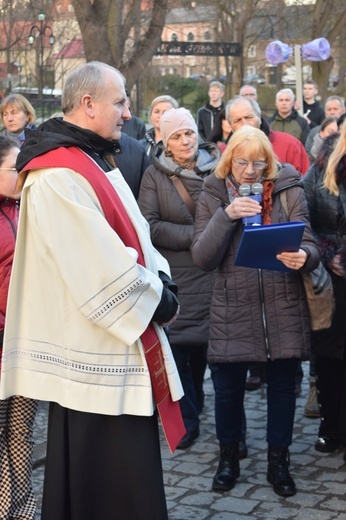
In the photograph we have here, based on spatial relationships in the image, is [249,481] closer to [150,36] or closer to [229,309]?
[229,309]

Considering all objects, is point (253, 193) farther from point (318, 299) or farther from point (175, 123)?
point (175, 123)

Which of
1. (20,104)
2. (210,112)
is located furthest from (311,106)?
(20,104)

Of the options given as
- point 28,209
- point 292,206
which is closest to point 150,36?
point 292,206

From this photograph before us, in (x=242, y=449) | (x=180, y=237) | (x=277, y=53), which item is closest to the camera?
(x=242, y=449)

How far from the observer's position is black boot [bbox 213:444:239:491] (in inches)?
207

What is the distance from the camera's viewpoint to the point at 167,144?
20.2 feet

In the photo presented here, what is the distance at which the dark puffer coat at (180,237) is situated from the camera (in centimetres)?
603

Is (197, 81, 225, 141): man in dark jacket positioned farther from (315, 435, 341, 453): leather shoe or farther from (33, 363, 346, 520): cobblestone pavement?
(315, 435, 341, 453): leather shoe

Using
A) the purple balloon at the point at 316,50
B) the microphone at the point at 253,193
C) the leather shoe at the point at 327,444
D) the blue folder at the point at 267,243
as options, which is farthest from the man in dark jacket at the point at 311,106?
the blue folder at the point at 267,243

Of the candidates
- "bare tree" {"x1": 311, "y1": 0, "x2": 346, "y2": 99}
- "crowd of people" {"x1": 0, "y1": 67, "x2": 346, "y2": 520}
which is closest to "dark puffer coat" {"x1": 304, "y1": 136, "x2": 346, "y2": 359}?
"crowd of people" {"x1": 0, "y1": 67, "x2": 346, "y2": 520}

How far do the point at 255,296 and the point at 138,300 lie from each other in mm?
1698

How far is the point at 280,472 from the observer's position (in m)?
5.23

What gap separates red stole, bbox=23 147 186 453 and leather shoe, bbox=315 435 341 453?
237cm

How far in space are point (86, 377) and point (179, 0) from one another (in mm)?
23159
